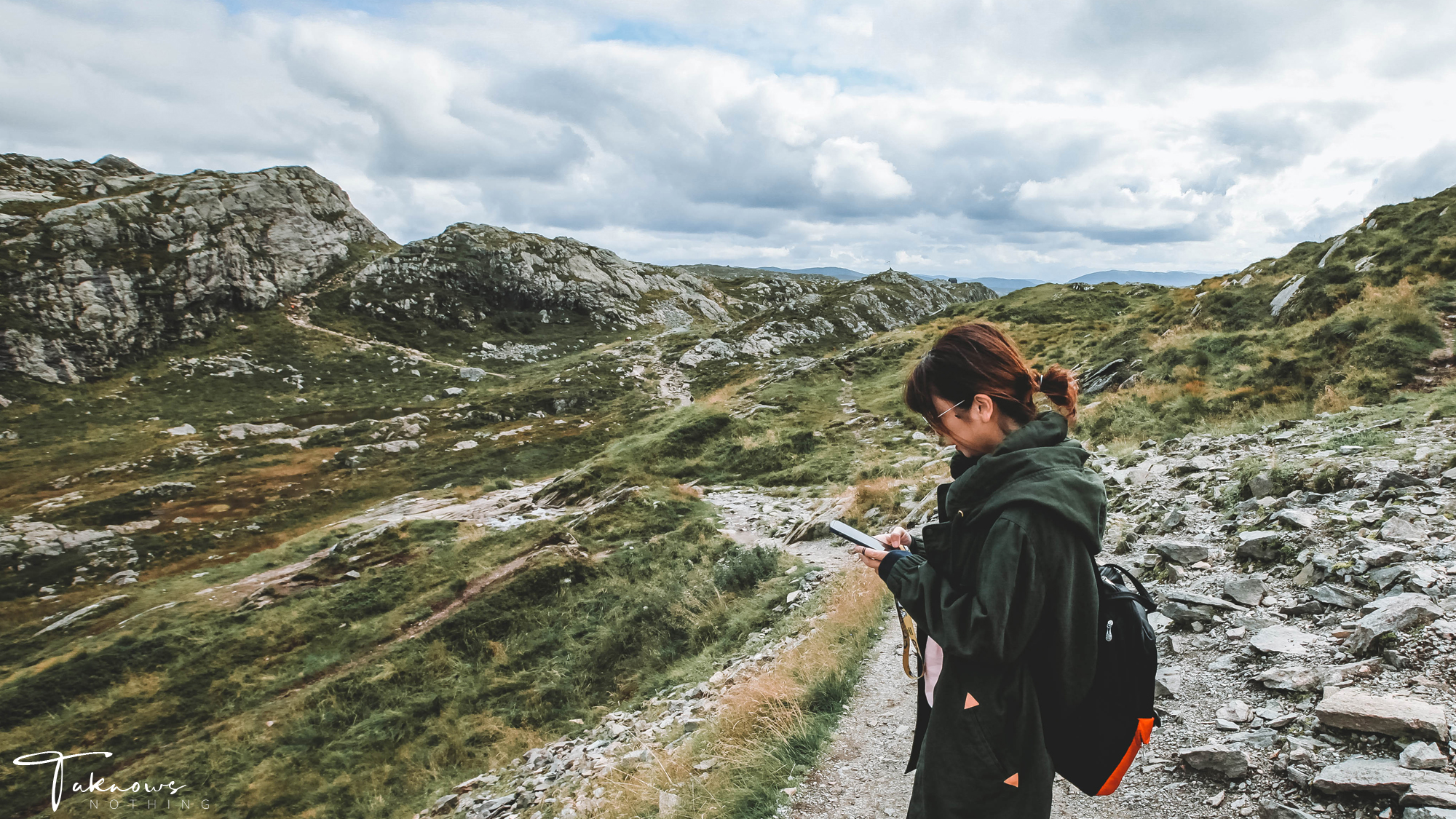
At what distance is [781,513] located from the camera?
2144 cm

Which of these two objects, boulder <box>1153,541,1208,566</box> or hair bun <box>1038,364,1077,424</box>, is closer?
hair bun <box>1038,364,1077,424</box>

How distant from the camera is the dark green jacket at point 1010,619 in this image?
238 centimetres

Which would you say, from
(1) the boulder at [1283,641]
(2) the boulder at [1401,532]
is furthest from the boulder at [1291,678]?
(2) the boulder at [1401,532]

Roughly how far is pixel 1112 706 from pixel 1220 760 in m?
2.84

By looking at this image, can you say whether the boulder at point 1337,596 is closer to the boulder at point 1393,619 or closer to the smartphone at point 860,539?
the boulder at point 1393,619

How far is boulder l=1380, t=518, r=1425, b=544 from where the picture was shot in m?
6.16

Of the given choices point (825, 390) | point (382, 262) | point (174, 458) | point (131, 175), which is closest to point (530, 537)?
point (825, 390)

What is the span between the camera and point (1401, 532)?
20.7ft

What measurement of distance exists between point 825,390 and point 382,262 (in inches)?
3109

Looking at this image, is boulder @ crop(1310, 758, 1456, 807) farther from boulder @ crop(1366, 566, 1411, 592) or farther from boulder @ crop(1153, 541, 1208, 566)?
boulder @ crop(1153, 541, 1208, 566)

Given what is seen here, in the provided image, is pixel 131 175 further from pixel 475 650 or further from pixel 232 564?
pixel 475 650

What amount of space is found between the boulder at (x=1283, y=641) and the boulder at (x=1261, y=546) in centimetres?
174

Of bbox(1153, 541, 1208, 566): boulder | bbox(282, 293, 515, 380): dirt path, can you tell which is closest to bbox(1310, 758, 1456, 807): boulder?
bbox(1153, 541, 1208, 566): boulder
